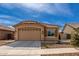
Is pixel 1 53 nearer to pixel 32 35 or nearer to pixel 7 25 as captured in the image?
pixel 7 25

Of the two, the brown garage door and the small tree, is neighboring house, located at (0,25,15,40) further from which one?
the small tree

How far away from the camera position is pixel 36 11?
10758 millimetres

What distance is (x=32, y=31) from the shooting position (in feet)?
43.7

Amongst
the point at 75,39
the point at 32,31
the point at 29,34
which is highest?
the point at 32,31

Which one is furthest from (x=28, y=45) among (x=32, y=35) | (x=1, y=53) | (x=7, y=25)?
(x=1, y=53)

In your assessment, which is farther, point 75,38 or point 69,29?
point 69,29

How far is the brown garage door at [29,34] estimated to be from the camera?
500 inches

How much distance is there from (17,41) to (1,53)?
3.05 meters

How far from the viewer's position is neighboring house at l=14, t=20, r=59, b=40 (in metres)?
12.8

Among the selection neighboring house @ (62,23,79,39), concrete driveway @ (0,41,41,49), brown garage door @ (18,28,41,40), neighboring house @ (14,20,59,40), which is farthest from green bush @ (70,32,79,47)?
brown garage door @ (18,28,41,40)

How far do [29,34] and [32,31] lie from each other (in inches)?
19.2

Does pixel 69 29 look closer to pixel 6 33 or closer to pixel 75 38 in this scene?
pixel 75 38

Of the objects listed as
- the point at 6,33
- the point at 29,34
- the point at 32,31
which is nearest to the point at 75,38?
the point at 29,34

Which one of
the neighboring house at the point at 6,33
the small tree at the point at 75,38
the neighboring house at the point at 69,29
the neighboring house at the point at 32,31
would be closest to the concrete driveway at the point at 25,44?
the neighboring house at the point at 32,31
